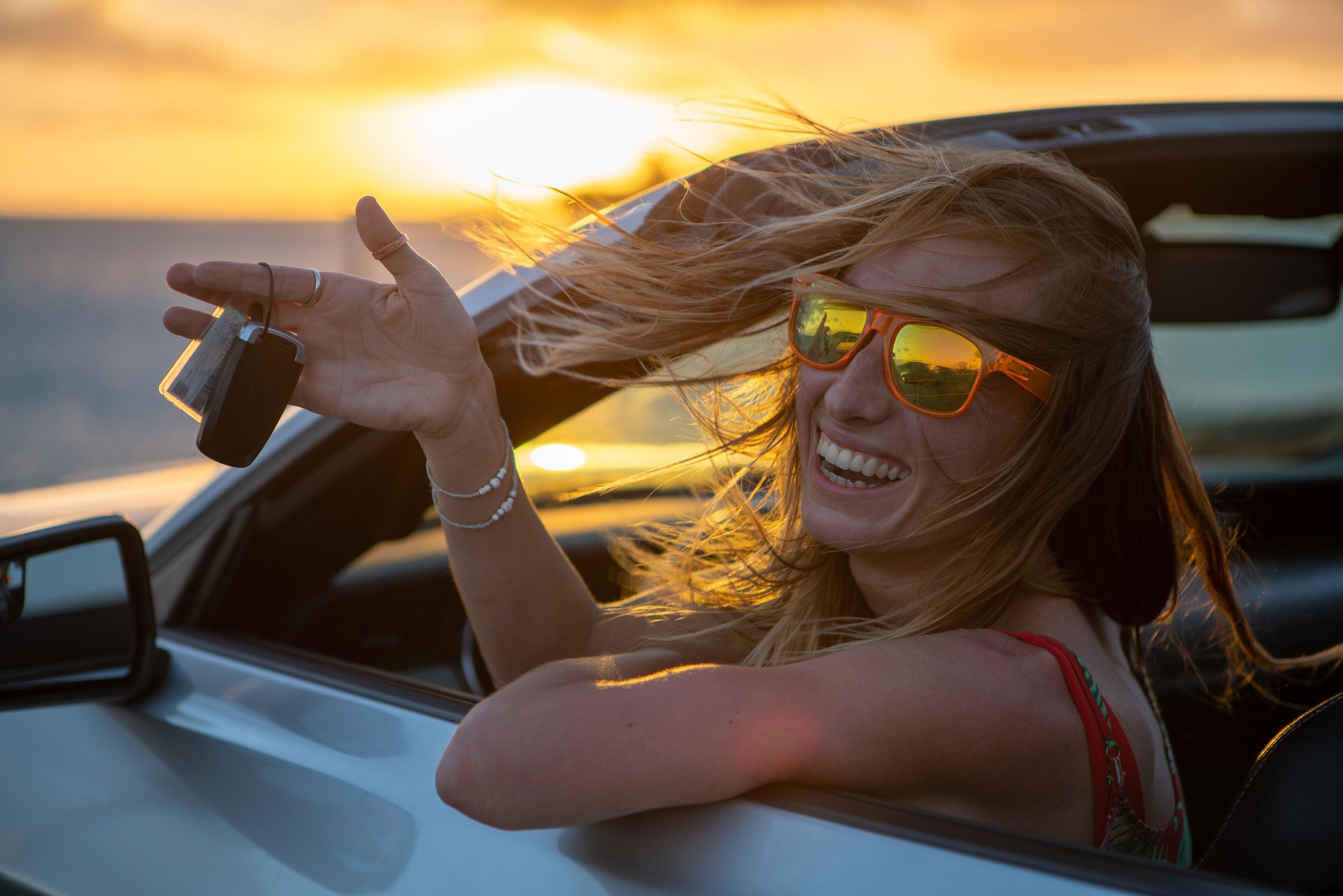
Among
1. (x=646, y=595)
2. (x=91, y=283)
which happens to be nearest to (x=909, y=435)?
(x=646, y=595)

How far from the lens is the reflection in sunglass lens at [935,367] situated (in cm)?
159

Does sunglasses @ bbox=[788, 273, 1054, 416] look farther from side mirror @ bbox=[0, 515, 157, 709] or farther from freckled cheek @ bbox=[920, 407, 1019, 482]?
side mirror @ bbox=[0, 515, 157, 709]

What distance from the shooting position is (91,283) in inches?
4441

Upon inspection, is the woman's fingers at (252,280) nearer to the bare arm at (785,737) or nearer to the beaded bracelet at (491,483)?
the beaded bracelet at (491,483)

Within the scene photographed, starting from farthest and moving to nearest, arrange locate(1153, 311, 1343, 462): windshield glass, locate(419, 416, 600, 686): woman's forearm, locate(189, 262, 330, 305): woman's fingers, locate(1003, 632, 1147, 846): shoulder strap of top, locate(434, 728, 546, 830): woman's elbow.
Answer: locate(1153, 311, 1343, 462): windshield glass
locate(419, 416, 600, 686): woman's forearm
locate(189, 262, 330, 305): woman's fingers
locate(1003, 632, 1147, 846): shoulder strap of top
locate(434, 728, 546, 830): woman's elbow

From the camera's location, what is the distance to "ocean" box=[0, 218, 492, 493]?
92.5 feet

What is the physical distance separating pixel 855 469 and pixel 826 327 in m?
0.21

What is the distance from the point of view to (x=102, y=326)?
72.5 metres

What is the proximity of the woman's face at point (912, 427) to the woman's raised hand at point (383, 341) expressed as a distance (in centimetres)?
56

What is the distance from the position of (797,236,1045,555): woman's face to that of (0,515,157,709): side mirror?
1.05 metres

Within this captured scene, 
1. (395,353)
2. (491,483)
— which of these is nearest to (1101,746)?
(491,483)

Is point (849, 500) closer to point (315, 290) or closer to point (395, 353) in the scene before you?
point (395, 353)

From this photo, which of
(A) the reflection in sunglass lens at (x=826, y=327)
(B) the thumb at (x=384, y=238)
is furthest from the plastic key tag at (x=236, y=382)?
(A) the reflection in sunglass lens at (x=826, y=327)

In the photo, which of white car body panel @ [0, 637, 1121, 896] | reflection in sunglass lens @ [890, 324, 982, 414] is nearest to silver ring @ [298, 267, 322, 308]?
white car body panel @ [0, 637, 1121, 896]
